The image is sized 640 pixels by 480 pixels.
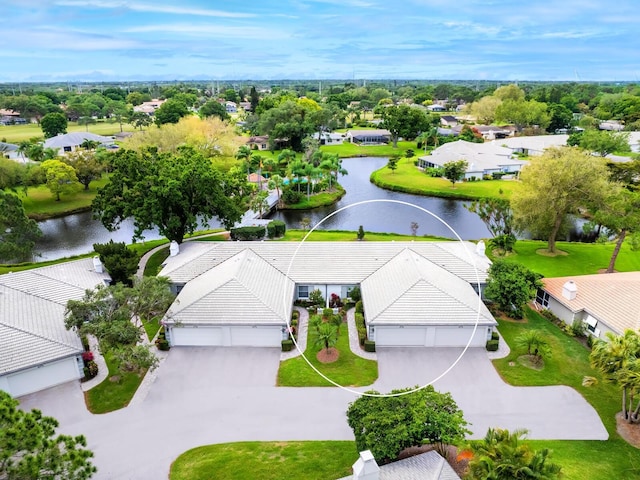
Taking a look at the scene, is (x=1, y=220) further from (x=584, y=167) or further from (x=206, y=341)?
(x=584, y=167)

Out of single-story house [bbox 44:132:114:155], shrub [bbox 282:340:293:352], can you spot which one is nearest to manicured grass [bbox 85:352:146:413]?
shrub [bbox 282:340:293:352]

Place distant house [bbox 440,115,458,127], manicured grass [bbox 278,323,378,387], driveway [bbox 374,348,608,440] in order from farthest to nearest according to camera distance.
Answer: distant house [bbox 440,115,458,127] → manicured grass [bbox 278,323,378,387] → driveway [bbox 374,348,608,440]

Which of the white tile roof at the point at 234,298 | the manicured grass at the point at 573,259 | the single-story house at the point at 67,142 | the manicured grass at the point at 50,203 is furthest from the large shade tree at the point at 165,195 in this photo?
the single-story house at the point at 67,142

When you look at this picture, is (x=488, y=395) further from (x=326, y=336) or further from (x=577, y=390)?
(x=326, y=336)

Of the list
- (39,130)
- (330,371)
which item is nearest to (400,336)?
(330,371)

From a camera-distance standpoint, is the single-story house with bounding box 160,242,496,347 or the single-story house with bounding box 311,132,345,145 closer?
the single-story house with bounding box 160,242,496,347

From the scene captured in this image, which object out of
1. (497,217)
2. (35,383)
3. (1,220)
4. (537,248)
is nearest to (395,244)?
(497,217)

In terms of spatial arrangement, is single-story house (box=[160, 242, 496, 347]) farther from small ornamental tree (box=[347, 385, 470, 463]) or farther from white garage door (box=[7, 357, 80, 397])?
small ornamental tree (box=[347, 385, 470, 463])
